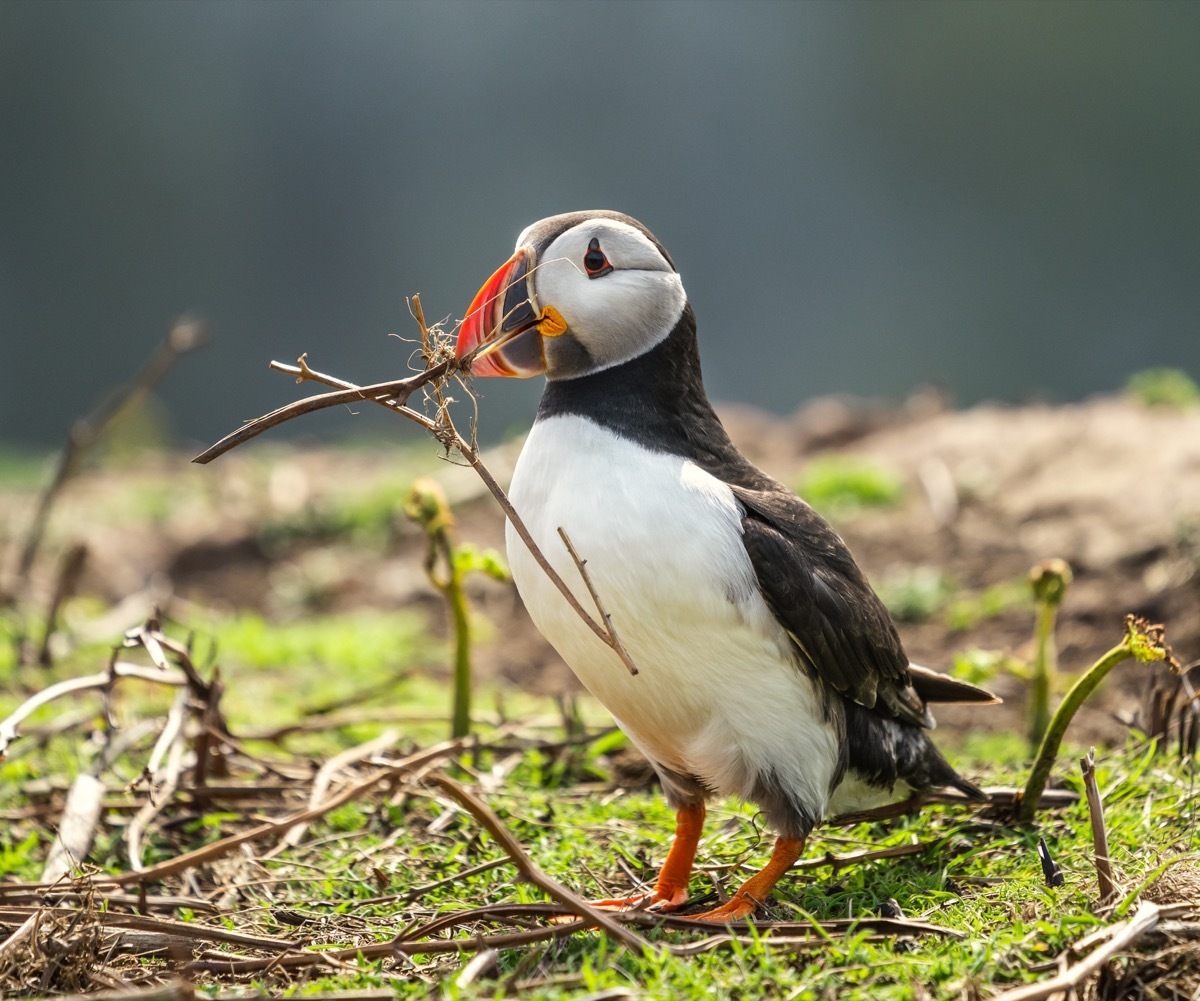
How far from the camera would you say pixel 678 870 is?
9.38 feet

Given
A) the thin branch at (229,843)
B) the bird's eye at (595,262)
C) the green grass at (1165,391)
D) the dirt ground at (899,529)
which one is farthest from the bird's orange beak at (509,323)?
the green grass at (1165,391)

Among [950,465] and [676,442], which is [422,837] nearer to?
[676,442]

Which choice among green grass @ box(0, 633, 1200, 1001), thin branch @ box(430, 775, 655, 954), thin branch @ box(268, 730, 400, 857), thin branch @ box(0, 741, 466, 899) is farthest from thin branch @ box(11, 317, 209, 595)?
thin branch @ box(430, 775, 655, 954)

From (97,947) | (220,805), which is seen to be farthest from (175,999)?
(220,805)

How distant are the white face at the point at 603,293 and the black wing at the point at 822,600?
420 millimetres

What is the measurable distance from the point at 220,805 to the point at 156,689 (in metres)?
1.41

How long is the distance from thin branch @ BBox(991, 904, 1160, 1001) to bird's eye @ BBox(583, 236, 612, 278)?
1619mm

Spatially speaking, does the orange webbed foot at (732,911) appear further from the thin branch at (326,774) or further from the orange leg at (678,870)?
the thin branch at (326,774)

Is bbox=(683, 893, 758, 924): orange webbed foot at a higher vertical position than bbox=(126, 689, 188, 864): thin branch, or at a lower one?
lower

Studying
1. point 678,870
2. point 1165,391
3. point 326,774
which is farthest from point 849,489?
point 678,870

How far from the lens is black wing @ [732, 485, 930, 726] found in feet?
8.80

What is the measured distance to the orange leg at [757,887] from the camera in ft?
8.49

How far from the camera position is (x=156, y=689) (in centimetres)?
478

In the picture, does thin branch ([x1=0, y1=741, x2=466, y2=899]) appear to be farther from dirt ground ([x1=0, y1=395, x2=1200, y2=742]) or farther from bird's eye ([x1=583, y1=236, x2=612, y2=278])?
dirt ground ([x1=0, y1=395, x2=1200, y2=742])
